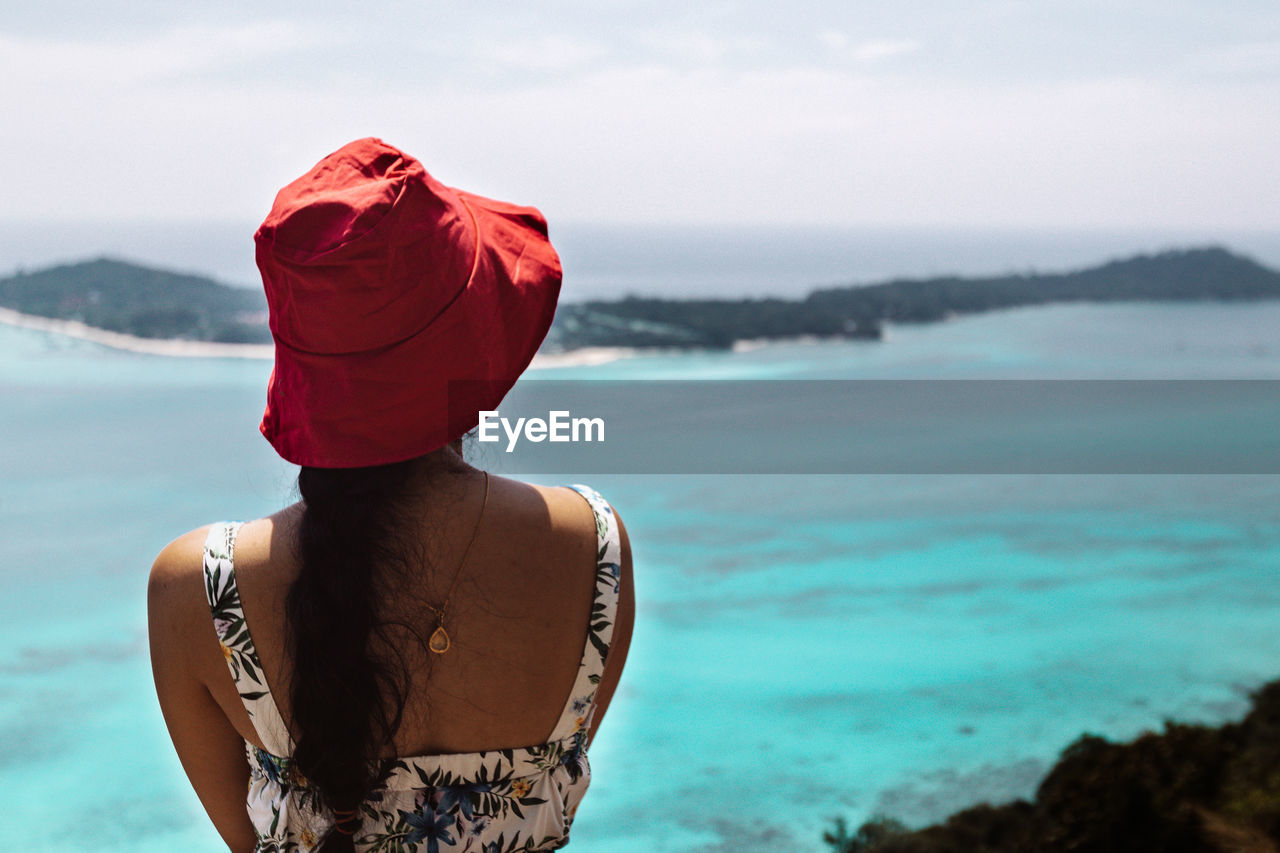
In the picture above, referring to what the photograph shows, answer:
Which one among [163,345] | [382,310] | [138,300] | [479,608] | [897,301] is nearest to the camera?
[382,310]

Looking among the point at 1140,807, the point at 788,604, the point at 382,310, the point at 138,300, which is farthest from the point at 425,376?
the point at 138,300

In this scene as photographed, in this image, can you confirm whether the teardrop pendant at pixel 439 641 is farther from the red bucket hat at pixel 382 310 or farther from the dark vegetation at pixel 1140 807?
the dark vegetation at pixel 1140 807

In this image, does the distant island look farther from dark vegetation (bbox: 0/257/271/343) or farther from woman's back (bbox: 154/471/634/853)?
woman's back (bbox: 154/471/634/853)

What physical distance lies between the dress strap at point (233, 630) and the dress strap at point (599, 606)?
25 centimetres

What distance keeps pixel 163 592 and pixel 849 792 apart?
4008mm

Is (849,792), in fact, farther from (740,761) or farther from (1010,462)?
(1010,462)

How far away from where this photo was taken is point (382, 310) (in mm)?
714

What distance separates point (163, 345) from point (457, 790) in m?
7.78

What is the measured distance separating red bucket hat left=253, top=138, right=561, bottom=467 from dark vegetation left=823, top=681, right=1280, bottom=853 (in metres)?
2.25

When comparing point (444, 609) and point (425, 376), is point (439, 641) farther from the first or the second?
point (425, 376)

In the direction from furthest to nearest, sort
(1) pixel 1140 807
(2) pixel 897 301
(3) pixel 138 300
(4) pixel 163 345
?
1. (2) pixel 897 301
2. (3) pixel 138 300
3. (4) pixel 163 345
4. (1) pixel 1140 807

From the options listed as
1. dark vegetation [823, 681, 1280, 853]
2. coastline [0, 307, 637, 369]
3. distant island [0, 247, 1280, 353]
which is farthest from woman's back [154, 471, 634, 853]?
distant island [0, 247, 1280, 353]

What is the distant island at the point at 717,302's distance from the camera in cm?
777

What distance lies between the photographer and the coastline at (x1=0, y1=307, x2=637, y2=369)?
7.29m
